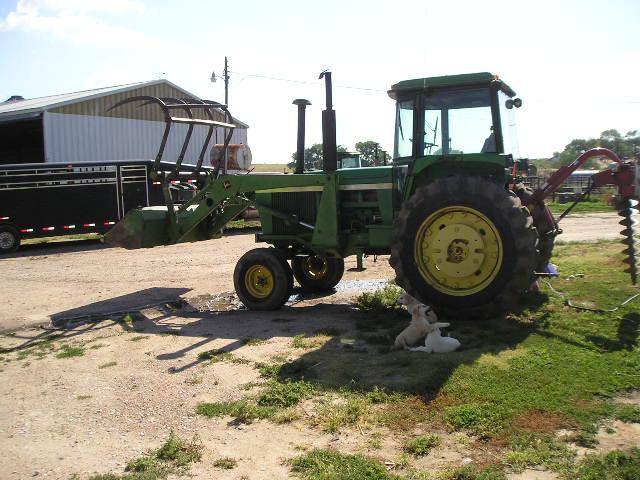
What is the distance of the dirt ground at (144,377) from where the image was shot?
14.4 feet

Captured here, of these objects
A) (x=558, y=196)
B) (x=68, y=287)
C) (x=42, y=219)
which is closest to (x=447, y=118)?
(x=68, y=287)

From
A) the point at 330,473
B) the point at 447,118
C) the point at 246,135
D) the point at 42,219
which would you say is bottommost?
the point at 330,473

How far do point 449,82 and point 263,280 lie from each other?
3.67 metres

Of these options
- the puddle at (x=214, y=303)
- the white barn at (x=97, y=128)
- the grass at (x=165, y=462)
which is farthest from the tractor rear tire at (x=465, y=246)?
the white barn at (x=97, y=128)

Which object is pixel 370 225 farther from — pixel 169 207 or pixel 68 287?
pixel 68 287

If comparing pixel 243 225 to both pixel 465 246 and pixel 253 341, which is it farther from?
pixel 465 246

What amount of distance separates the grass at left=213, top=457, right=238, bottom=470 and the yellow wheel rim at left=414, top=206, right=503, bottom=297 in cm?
358

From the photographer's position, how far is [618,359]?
562 cm

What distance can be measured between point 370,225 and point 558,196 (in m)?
22.9

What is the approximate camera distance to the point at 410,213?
23.8 feet

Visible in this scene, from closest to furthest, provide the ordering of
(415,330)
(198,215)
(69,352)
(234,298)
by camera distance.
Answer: (415,330), (69,352), (198,215), (234,298)

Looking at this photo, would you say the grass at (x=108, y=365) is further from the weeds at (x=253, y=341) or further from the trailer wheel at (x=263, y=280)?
the trailer wheel at (x=263, y=280)

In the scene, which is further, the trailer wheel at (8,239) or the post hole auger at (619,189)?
the trailer wheel at (8,239)

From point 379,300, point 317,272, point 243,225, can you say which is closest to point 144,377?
point 379,300
